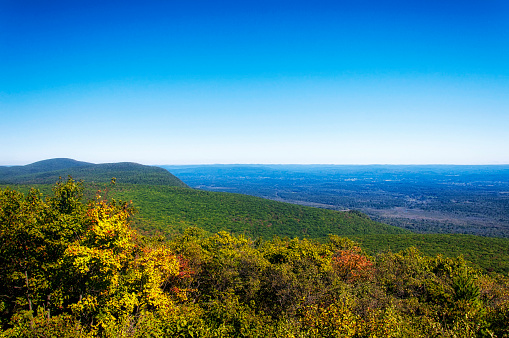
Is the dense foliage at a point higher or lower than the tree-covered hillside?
higher

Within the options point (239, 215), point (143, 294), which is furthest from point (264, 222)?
point (143, 294)

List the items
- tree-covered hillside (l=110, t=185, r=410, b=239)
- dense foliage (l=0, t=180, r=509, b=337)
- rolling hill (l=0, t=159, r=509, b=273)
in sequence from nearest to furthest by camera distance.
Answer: dense foliage (l=0, t=180, r=509, b=337)
rolling hill (l=0, t=159, r=509, b=273)
tree-covered hillside (l=110, t=185, r=410, b=239)

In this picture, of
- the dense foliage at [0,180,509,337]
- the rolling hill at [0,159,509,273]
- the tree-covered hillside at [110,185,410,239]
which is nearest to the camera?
the dense foliage at [0,180,509,337]

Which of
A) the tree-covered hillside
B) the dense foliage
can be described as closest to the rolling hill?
the tree-covered hillside

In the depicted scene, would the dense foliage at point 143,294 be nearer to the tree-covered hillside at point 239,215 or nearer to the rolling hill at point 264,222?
the rolling hill at point 264,222

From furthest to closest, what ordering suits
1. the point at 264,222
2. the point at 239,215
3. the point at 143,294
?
the point at 239,215
the point at 264,222
the point at 143,294

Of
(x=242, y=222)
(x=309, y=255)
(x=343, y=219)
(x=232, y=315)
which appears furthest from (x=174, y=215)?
(x=232, y=315)

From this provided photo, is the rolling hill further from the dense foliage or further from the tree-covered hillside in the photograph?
the dense foliage

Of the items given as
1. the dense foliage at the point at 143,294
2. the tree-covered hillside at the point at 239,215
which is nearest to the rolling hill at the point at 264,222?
the tree-covered hillside at the point at 239,215

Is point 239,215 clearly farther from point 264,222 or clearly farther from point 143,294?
point 143,294
